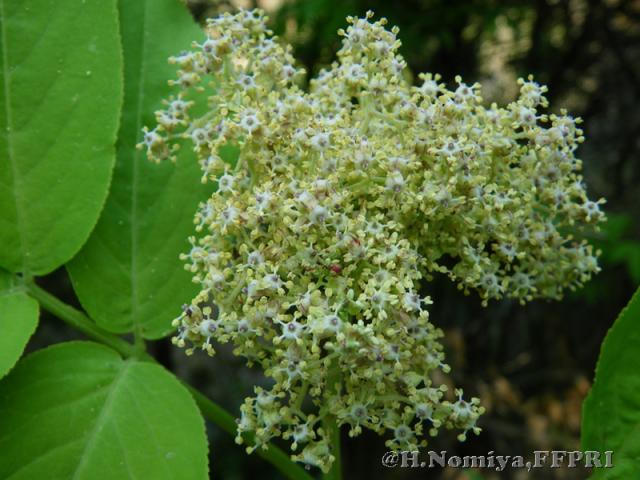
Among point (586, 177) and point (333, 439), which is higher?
point (586, 177)

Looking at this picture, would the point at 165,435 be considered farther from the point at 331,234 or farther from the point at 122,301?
the point at 331,234

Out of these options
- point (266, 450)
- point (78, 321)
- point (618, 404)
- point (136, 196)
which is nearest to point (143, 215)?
point (136, 196)

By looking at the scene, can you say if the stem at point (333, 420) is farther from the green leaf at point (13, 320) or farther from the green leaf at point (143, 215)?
the green leaf at point (13, 320)

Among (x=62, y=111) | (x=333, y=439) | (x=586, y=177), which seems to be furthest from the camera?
(x=586, y=177)

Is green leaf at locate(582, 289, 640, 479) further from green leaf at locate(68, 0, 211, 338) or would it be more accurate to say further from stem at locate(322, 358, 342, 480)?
green leaf at locate(68, 0, 211, 338)

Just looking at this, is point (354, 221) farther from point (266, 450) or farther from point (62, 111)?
point (62, 111)

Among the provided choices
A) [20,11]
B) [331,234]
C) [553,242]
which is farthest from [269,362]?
[20,11]

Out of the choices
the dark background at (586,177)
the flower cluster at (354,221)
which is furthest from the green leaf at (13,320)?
the dark background at (586,177)
